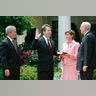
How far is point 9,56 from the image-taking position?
579cm

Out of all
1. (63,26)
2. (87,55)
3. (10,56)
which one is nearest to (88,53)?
(87,55)

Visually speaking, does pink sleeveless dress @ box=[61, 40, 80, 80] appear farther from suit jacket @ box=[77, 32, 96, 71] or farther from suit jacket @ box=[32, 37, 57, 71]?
suit jacket @ box=[77, 32, 96, 71]

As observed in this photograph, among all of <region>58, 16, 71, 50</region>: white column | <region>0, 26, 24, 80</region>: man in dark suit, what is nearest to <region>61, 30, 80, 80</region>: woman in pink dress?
<region>0, 26, 24, 80</region>: man in dark suit

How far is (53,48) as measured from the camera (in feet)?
20.8

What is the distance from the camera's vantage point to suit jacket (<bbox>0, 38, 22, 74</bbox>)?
5.66m

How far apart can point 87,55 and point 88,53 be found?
43mm

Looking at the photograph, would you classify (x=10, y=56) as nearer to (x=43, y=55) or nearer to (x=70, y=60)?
(x=43, y=55)

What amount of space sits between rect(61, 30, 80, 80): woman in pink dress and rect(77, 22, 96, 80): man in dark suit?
59cm

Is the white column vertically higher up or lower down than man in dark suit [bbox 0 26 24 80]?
higher up

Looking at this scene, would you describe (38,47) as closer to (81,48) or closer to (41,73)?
(41,73)

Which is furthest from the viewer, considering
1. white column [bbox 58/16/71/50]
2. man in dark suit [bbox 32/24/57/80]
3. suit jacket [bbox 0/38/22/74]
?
white column [bbox 58/16/71/50]


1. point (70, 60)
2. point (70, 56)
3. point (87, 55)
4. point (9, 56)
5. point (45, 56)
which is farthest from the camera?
point (70, 60)

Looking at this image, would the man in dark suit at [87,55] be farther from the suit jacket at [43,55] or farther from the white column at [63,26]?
the white column at [63,26]

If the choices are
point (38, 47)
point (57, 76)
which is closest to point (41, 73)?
point (38, 47)
